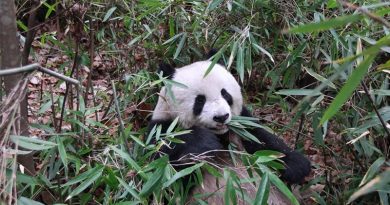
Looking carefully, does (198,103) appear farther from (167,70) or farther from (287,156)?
(287,156)

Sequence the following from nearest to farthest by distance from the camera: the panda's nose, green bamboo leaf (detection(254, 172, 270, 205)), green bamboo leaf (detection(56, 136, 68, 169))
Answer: green bamboo leaf (detection(254, 172, 270, 205)) → green bamboo leaf (detection(56, 136, 68, 169)) → the panda's nose

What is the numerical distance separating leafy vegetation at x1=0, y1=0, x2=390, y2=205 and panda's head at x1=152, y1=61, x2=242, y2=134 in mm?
105

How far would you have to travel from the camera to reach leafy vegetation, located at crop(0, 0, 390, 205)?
2.24 meters

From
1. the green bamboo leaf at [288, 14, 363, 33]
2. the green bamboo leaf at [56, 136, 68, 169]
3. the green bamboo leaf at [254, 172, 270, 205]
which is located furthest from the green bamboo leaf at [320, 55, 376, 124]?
the green bamboo leaf at [56, 136, 68, 169]

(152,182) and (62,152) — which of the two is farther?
(62,152)

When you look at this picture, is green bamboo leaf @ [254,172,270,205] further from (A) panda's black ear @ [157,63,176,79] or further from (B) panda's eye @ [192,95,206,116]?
(A) panda's black ear @ [157,63,176,79]

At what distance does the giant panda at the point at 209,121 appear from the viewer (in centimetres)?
262

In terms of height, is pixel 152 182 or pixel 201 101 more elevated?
pixel 201 101

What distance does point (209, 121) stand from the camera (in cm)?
270

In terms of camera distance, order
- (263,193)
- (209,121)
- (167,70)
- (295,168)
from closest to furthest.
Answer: (263,193) < (209,121) < (295,168) < (167,70)

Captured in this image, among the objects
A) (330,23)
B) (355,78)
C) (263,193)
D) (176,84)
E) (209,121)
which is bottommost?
(263,193)

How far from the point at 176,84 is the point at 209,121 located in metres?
0.29

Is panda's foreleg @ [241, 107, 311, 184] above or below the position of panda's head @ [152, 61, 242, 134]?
below

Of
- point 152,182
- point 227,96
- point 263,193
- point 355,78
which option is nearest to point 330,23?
point 355,78
